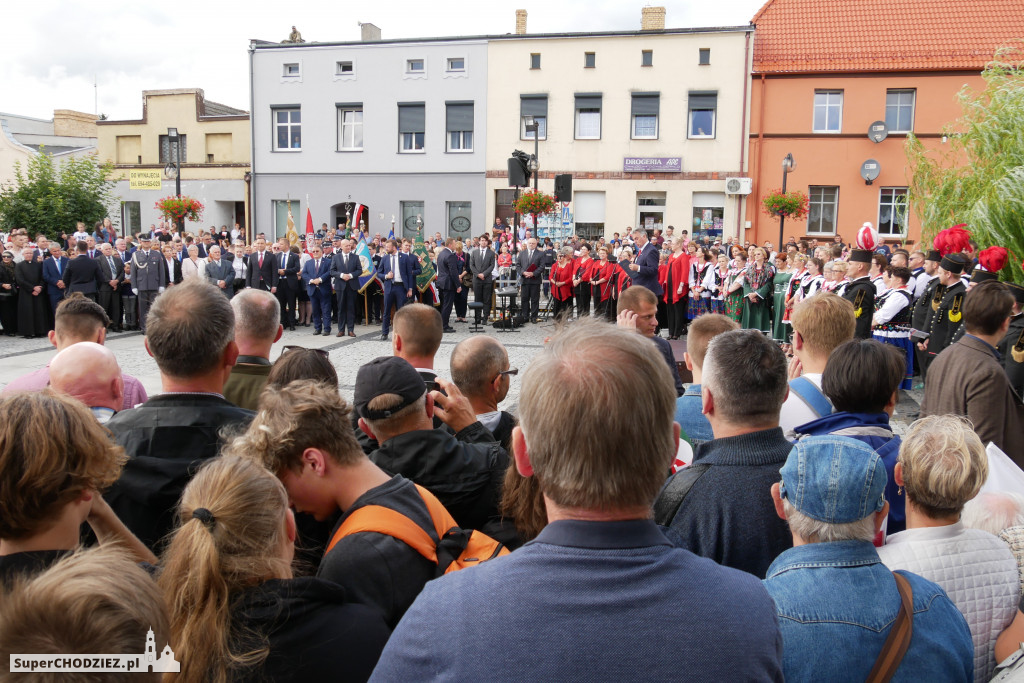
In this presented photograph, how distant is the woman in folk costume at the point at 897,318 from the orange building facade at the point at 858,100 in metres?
17.3

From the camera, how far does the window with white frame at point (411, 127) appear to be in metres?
29.0

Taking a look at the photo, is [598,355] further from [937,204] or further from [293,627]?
[937,204]

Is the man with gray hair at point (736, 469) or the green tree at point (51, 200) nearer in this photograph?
the man with gray hair at point (736, 469)

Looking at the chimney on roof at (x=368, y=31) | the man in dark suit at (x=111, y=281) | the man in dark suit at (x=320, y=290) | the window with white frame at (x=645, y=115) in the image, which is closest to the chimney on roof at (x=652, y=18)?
the window with white frame at (x=645, y=115)

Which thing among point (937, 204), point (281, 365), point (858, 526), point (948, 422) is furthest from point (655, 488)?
point (937, 204)

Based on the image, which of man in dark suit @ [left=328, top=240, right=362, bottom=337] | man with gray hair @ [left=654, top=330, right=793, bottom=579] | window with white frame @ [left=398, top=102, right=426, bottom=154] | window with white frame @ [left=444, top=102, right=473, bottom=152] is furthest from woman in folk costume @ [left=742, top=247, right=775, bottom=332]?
window with white frame @ [left=398, top=102, right=426, bottom=154]

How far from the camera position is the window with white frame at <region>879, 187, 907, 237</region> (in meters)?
25.5

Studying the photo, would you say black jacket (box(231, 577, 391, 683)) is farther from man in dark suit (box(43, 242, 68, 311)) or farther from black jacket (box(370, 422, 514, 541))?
man in dark suit (box(43, 242, 68, 311))

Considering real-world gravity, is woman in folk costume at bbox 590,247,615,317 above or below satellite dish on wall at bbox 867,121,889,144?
below

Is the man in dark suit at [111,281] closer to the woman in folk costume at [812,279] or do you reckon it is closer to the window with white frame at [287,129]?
the woman in folk costume at [812,279]

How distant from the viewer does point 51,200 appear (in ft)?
82.1

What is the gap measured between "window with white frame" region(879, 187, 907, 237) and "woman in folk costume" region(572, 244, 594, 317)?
1436 cm

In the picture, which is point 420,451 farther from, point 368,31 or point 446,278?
point 368,31

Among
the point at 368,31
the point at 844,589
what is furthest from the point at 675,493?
the point at 368,31
